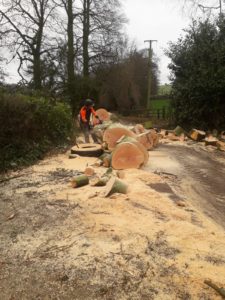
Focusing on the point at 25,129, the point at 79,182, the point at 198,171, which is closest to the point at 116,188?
the point at 79,182

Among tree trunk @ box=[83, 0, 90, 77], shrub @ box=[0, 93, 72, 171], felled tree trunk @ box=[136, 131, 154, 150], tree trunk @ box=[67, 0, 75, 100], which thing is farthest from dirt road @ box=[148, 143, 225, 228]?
tree trunk @ box=[83, 0, 90, 77]

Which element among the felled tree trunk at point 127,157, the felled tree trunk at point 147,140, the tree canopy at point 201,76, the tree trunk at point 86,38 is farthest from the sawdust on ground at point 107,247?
the tree trunk at point 86,38

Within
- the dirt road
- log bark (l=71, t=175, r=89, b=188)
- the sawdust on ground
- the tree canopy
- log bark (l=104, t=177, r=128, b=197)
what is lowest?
the dirt road

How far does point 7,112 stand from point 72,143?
9.41 feet

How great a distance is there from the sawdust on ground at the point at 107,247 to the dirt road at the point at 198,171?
0.71 meters

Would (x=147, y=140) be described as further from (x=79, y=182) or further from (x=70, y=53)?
(x=70, y=53)

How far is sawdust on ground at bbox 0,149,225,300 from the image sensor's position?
151 inches

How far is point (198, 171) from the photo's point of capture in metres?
9.17

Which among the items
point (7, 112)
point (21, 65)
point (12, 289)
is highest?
point (21, 65)

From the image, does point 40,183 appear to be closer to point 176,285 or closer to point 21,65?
point 176,285

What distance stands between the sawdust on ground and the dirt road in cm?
71

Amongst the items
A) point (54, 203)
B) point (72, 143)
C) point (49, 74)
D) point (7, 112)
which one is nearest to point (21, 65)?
point (49, 74)

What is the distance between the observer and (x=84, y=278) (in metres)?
3.95

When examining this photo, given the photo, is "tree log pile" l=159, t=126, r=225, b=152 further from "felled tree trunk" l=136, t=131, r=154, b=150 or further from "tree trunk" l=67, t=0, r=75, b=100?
"tree trunk" l=67, t=0, r=75, b=100
